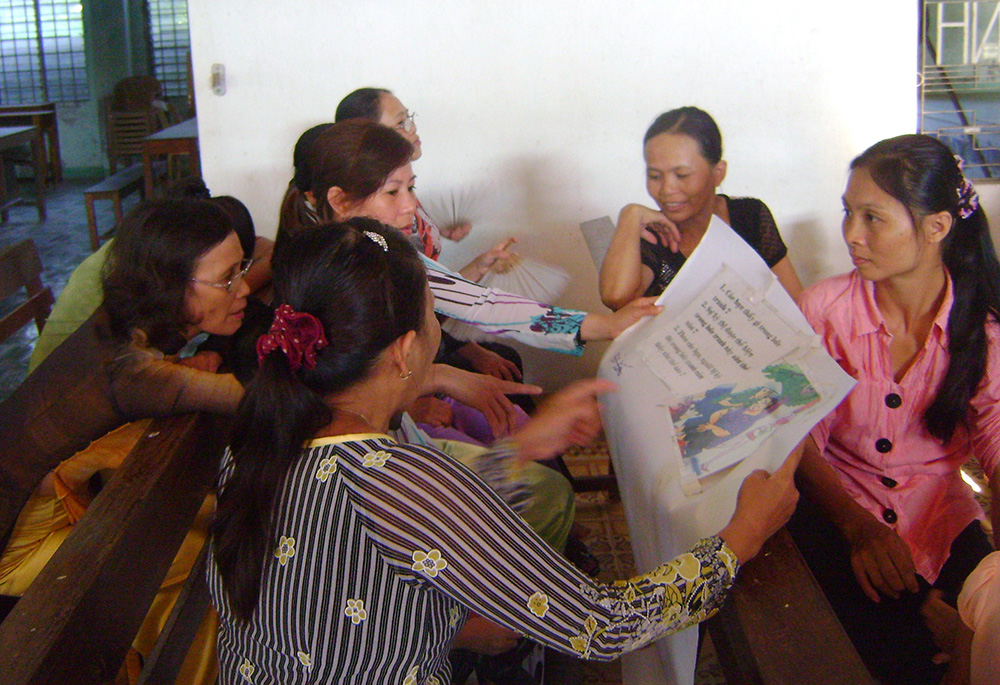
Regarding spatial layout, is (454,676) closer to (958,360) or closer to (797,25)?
(958,360)

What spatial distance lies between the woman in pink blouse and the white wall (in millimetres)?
1396

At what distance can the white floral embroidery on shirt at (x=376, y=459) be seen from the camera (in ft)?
3.45

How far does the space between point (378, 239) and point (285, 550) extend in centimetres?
42

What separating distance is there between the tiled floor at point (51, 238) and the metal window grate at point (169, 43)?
1.57 metres

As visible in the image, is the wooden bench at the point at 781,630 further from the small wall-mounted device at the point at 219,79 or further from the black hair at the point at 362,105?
the small wall-mounted device at the point at 219,79

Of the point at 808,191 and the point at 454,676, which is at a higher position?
the point at 808,191

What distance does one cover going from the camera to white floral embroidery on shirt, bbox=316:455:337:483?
1071 millimetres

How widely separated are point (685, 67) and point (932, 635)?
6.61ft

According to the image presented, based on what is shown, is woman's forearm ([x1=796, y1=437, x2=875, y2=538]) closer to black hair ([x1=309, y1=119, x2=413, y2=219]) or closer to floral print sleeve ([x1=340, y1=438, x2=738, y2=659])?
floral print sleeve ([x1=340, y1=438, x2=738, y2=659])

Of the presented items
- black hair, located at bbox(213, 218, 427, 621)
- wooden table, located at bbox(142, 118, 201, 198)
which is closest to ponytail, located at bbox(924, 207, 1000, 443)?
black hair, located at bbox(213, 218, 427, 621)

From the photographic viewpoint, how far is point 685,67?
2873 millimetres

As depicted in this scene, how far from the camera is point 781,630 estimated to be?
1.00 m

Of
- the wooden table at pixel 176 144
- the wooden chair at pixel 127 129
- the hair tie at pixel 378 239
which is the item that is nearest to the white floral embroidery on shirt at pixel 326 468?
the hair tie at pixel 378 239

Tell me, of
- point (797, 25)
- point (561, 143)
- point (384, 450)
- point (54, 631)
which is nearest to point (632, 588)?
point (384, 450)
